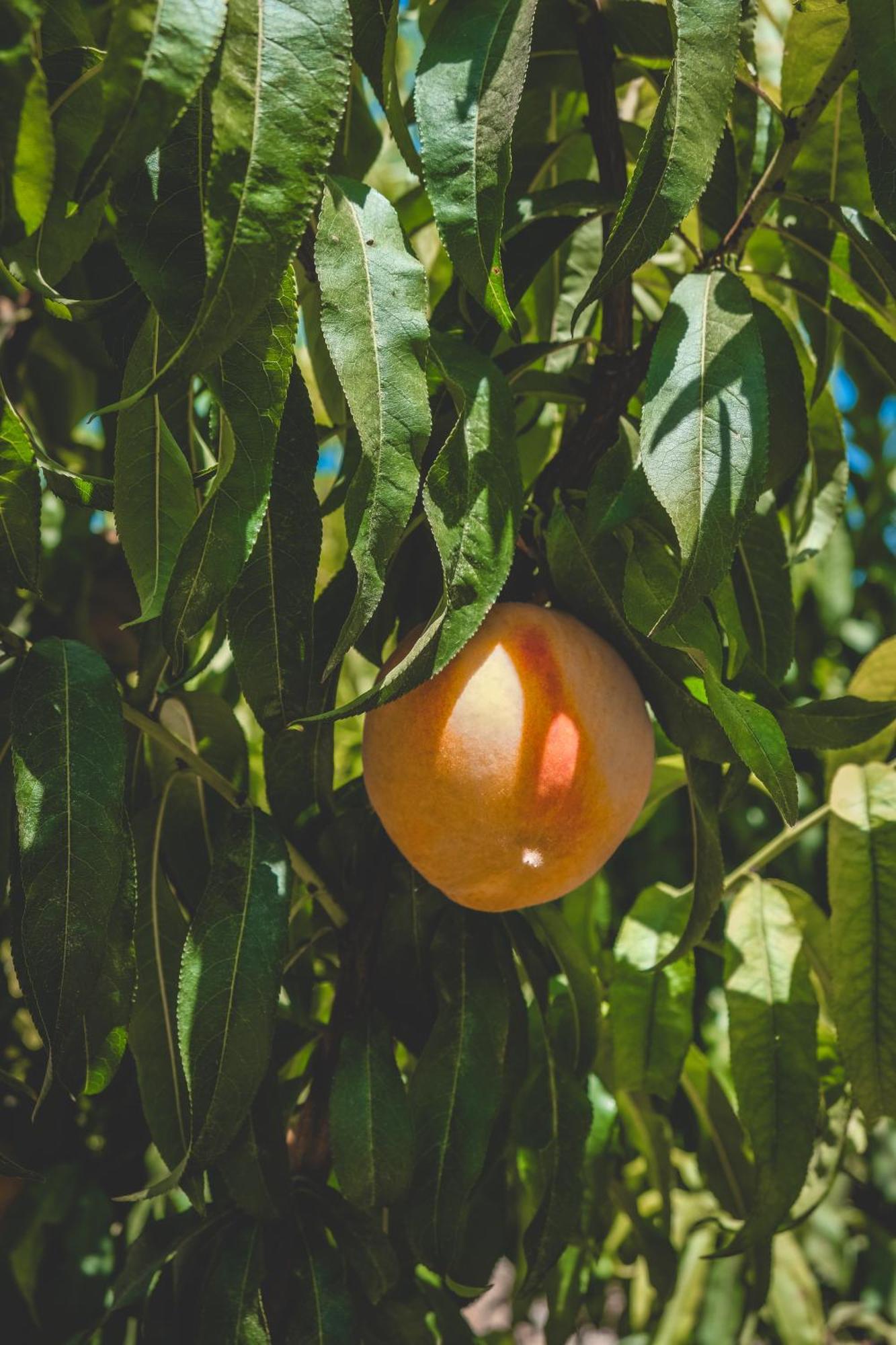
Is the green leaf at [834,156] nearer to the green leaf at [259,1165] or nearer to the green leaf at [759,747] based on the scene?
the green leaf at [759,747]

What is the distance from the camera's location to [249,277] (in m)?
0.41

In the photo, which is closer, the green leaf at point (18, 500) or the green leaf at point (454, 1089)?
the green leaf at point (18, 500)

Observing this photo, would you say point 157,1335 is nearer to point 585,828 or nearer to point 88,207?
point 585,828

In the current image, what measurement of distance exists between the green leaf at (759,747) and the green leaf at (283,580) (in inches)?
7.7

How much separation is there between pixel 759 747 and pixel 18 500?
355 mm

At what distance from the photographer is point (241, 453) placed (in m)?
0.49

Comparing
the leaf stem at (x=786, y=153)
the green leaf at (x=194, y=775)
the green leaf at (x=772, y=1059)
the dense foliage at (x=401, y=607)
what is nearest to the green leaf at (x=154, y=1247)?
the dense foliage at (x=401, y=607)

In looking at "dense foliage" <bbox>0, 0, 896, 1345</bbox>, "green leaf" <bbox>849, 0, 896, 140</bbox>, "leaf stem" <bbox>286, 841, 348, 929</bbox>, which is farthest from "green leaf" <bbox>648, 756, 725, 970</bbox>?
"green leaf" <bbox>849, 0, 896, 140</bbox>

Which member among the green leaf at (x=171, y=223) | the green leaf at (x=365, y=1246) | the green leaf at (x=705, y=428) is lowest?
the green leaf at (x=365, y=1246)

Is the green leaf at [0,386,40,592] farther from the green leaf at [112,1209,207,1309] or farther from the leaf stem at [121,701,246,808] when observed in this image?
the green leaf at [112,1209,207,1309]

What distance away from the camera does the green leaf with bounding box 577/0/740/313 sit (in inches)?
19.1

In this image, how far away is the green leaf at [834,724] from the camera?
63cm

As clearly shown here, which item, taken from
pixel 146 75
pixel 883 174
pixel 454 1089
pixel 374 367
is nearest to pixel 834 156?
pixel 883 174

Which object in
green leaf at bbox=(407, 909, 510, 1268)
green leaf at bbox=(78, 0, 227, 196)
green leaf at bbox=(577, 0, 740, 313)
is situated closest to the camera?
green leaf at bbox=(78, 0, 227, 196)
